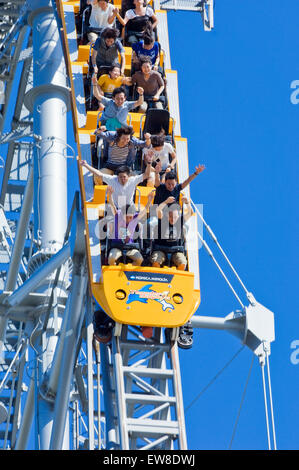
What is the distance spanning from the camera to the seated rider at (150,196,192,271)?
55.6 feet

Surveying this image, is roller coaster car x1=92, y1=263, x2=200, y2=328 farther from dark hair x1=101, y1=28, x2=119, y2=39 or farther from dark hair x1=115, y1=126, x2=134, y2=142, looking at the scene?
dark hair x1=101, y1=28, x2=119, y2=39

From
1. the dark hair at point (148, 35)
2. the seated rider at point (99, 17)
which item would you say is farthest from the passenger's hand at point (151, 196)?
the seated rider at point (99, 17)

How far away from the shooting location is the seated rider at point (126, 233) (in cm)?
1669

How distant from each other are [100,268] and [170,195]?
133 cm

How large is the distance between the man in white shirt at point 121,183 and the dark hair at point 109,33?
117 inches

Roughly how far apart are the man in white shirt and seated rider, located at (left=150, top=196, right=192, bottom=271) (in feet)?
1.37

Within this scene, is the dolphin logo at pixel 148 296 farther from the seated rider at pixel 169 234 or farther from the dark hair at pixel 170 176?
the dark hair at pixel 170 176

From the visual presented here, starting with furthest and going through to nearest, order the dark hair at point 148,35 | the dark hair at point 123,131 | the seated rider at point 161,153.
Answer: the dark hair at point 148,35, the seated rider at point 161,153, the dark hair at point 123,131

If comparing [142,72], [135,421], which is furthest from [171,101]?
[135,421]

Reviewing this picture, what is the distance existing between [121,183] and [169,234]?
0.83 metres

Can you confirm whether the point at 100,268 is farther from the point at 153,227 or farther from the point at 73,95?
the point at 73,95

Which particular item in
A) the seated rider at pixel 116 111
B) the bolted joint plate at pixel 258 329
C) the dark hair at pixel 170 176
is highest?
the seated rider at pixel 116 111

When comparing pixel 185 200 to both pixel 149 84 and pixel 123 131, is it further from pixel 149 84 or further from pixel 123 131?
pixel 149 84

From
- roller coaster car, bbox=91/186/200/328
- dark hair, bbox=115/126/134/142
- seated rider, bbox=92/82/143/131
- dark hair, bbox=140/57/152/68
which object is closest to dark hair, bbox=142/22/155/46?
dark hair, bbox=140/57/152/68
